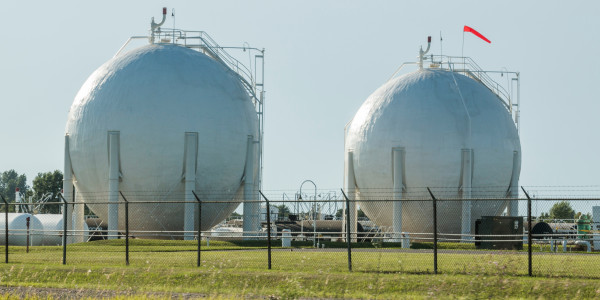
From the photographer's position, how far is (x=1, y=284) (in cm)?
1817

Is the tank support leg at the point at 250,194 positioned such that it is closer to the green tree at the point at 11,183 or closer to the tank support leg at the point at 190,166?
the tank support leg at the point at 190,166

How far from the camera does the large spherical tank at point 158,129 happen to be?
3862 cm

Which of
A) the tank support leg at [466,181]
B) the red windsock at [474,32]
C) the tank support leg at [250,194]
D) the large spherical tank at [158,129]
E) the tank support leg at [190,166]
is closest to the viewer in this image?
the tank support leg at [190,166]

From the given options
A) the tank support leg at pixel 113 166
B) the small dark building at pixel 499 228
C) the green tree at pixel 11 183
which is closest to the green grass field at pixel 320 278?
the small dark building at pixel 499 228

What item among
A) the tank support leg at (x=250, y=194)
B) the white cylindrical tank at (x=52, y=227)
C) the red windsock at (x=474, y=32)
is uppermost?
the red windsock at (x=474, y=32)

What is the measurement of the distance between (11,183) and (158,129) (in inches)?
5398

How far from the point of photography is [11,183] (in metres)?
165

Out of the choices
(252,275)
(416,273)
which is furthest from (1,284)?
(416,273)

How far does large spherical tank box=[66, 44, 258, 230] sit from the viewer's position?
3862 centimetres

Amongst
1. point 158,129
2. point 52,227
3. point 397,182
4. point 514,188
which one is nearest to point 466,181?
point 397,182

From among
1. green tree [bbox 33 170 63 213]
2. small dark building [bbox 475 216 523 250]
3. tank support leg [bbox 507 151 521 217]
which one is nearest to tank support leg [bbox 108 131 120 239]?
small dark building [bbox 475 216 523 250]

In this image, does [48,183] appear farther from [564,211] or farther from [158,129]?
[158,129]

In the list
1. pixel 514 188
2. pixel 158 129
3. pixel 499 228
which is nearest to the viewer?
pixel 499 228

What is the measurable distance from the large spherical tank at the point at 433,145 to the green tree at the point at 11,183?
125m
